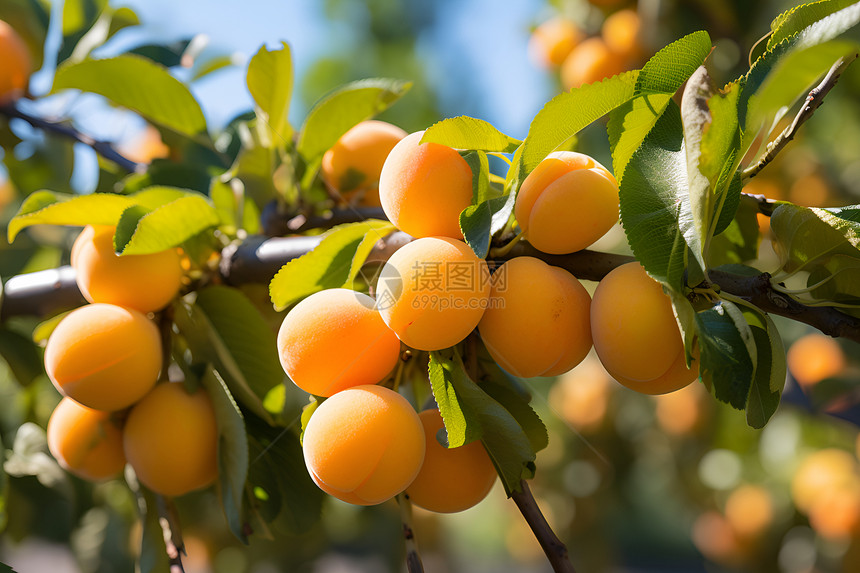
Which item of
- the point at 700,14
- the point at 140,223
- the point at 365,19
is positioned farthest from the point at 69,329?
the point at 365,19

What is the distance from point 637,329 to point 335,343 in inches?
7.1

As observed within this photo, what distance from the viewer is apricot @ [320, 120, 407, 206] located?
22.8 inches

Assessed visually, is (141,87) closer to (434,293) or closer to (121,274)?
(121,274)

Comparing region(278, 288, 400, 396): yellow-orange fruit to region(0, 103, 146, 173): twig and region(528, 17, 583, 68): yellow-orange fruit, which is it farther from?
region(528, 17, 583, 68): yellow-orange fruit

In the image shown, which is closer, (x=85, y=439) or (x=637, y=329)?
(x=637, y=329)

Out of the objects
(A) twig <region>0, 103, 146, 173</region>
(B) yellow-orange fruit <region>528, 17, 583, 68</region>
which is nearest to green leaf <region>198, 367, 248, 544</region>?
(A) twig <region>0, 103, 146, 173</region>

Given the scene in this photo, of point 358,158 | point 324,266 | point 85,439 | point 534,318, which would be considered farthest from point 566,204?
point 85,439

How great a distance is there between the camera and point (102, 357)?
1.42 ft

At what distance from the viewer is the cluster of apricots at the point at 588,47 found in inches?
40.3

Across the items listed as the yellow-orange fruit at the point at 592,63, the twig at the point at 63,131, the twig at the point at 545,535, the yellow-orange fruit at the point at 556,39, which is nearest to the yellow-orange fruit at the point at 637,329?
the twig at the point at 545,535

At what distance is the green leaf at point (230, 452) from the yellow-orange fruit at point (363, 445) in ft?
0.33

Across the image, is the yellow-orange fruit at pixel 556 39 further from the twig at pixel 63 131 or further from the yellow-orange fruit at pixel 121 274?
the yellow-orange fruit at pixel 121 274

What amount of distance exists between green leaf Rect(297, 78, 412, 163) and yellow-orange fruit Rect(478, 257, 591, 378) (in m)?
0.27

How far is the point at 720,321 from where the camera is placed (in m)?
0.33
